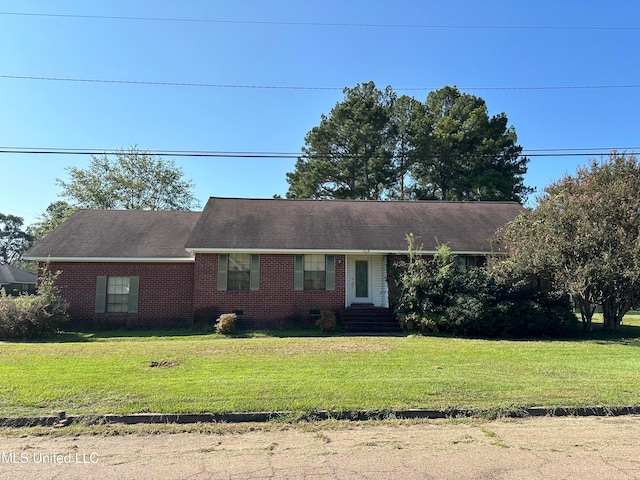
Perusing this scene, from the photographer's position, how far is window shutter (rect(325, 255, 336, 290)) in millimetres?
16766

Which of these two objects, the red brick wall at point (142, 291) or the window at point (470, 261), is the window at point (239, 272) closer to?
the red brick wall at point (142, 291)

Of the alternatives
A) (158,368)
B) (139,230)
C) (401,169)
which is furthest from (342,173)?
(158,368)

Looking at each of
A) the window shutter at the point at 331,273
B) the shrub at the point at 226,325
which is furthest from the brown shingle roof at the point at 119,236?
the window shutter at the point at 331,273

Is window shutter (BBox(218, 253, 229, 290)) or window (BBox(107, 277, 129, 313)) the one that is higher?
window shutter (BBox(218, 253, 229, 290))

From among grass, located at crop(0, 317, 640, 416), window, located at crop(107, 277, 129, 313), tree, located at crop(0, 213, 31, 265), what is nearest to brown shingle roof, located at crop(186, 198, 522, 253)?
window, located at crop(107, 277, 129, 313)

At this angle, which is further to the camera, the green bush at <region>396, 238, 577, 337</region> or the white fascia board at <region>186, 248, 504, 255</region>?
the white fascia board at <region>186, 248, 504, 255</region>

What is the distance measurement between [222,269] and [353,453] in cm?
1245

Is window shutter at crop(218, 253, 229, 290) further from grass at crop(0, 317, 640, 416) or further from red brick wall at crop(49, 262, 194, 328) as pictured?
grass at crop(0, 317, 640, 416)

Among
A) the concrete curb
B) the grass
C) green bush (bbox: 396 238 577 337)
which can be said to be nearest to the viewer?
the concrete curb

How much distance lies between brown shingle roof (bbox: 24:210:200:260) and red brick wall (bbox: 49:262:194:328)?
16.5 inches

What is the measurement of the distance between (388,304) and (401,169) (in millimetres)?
20370

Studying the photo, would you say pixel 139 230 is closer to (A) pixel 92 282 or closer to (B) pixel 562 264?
(A) pixel 92 282

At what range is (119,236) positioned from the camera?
18.4m

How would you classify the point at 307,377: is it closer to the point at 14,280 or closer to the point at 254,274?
the point at 254,274
